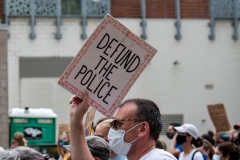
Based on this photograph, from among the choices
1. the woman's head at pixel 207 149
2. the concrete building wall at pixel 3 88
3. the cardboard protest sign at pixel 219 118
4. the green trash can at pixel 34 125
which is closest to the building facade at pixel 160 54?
the green trash can at pixel 34 125

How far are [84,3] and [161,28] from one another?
2.92 meters

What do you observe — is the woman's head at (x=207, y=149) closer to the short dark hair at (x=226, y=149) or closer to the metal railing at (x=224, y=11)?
the short dark hair at (x=226, y=149)

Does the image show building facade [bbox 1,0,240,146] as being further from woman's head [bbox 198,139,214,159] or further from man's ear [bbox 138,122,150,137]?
man's ear [bbox 138,122,150,137]

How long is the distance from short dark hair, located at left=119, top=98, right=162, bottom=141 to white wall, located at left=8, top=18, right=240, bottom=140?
20.9m

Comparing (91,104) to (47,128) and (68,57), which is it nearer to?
(47,128)

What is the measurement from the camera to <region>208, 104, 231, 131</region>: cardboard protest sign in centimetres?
1439

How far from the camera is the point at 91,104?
15.2ft

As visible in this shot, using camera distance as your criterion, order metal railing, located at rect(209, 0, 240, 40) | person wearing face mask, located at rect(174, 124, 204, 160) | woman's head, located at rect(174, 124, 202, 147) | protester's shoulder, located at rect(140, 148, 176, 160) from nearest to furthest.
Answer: protester's shoulder, located at rect(140, 148, 176, 160), person wearing face mask, located at rect(174, 124, 204, 160), woman's head, located at rect(174, 124, 202, 147), metal railing, located at rect(209, 0, 240, 40)

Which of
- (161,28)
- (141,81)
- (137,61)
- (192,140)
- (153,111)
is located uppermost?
(137,61)

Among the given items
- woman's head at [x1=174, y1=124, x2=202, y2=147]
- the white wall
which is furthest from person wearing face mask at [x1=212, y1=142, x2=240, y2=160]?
the white wall

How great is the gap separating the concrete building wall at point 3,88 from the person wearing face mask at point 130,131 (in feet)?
32.2

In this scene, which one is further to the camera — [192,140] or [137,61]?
[192,140]

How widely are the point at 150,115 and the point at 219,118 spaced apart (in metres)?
10.0

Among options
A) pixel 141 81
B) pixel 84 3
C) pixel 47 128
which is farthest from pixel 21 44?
pixel 47 128
